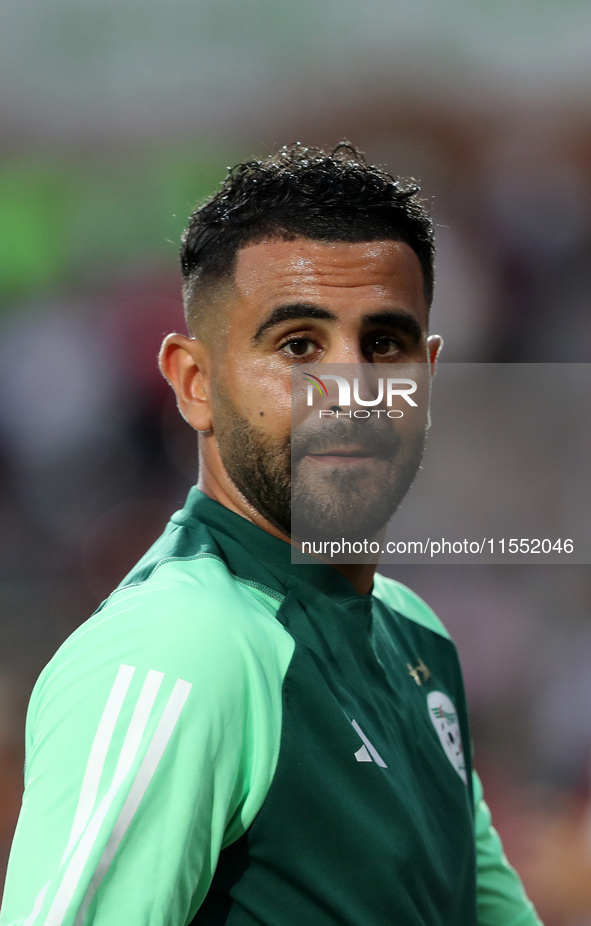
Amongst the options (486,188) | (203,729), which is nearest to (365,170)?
(203,729)

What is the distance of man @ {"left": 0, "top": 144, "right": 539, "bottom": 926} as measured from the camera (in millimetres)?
954

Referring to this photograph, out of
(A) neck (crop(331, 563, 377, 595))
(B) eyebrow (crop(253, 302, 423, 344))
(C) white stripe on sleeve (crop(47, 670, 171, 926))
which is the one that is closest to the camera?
(C) white stripe on sleeve (crop(47, 670, 171, 926))

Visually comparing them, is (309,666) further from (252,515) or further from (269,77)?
(269,77)

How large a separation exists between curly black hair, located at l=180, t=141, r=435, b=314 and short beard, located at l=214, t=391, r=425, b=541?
0.25m

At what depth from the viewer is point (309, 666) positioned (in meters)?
1.17

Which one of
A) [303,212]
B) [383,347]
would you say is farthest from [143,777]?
[303,212]

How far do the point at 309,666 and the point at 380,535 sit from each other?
0.35m

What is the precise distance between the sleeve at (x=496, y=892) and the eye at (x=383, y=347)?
0.97m

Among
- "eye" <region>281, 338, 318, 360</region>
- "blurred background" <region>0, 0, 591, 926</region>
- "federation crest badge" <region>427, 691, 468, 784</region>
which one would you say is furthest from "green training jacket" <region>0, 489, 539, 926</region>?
"blurred background" <region>0, 0, 591, 926</region>

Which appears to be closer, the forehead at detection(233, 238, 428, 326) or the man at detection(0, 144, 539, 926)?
the man at detection(0, 144, 539, 926)

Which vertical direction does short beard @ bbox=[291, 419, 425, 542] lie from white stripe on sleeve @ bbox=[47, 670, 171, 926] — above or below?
above

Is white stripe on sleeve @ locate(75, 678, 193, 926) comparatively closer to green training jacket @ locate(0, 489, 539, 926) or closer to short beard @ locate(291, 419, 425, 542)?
green training jacket @ locate(0, 489, 539, 926)

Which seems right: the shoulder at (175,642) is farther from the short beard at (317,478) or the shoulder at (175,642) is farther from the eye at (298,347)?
the eye at (298,347)

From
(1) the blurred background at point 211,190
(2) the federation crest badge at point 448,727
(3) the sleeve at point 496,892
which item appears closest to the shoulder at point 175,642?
(2) the federation crest badge at point 448,727
